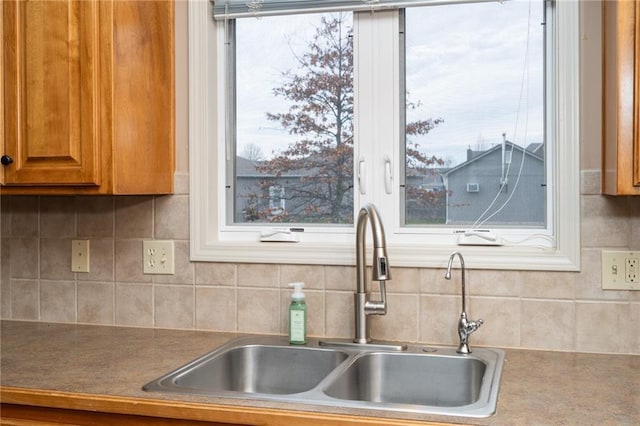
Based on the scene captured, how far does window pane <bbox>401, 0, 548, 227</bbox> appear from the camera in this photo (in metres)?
1.96

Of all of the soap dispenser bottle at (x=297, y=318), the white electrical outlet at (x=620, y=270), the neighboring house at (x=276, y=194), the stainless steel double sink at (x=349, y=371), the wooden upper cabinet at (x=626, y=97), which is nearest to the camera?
the wooden upper cabinet at (x=626, y=97)

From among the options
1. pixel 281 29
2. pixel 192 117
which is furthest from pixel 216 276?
pixel 281 29

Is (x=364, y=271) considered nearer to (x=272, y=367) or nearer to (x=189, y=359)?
(x=272, y=367)

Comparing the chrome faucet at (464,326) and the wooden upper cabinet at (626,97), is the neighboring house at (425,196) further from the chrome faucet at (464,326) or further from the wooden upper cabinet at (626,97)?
the wooden upper cabinet at (626,97)

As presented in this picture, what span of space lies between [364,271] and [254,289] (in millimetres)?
400

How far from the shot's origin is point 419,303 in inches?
75.9

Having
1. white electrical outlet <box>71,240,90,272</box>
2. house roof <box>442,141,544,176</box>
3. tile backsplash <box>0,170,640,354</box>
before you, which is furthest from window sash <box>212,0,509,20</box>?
white electrical outlet <box>71,240,90,272</box>

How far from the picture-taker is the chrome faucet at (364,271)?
5.71 feet

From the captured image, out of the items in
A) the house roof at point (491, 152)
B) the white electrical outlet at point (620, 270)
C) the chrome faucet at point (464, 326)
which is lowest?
the chrome faucet at point (464, 326)

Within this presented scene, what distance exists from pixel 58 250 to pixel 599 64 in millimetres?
1824

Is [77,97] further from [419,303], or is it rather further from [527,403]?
[527,403]

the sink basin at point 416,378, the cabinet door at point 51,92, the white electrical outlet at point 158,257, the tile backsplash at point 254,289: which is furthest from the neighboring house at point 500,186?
the cabinet door at point 51,92

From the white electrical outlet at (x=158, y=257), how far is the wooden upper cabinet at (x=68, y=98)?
290 mm

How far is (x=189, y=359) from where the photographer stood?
173 cm
